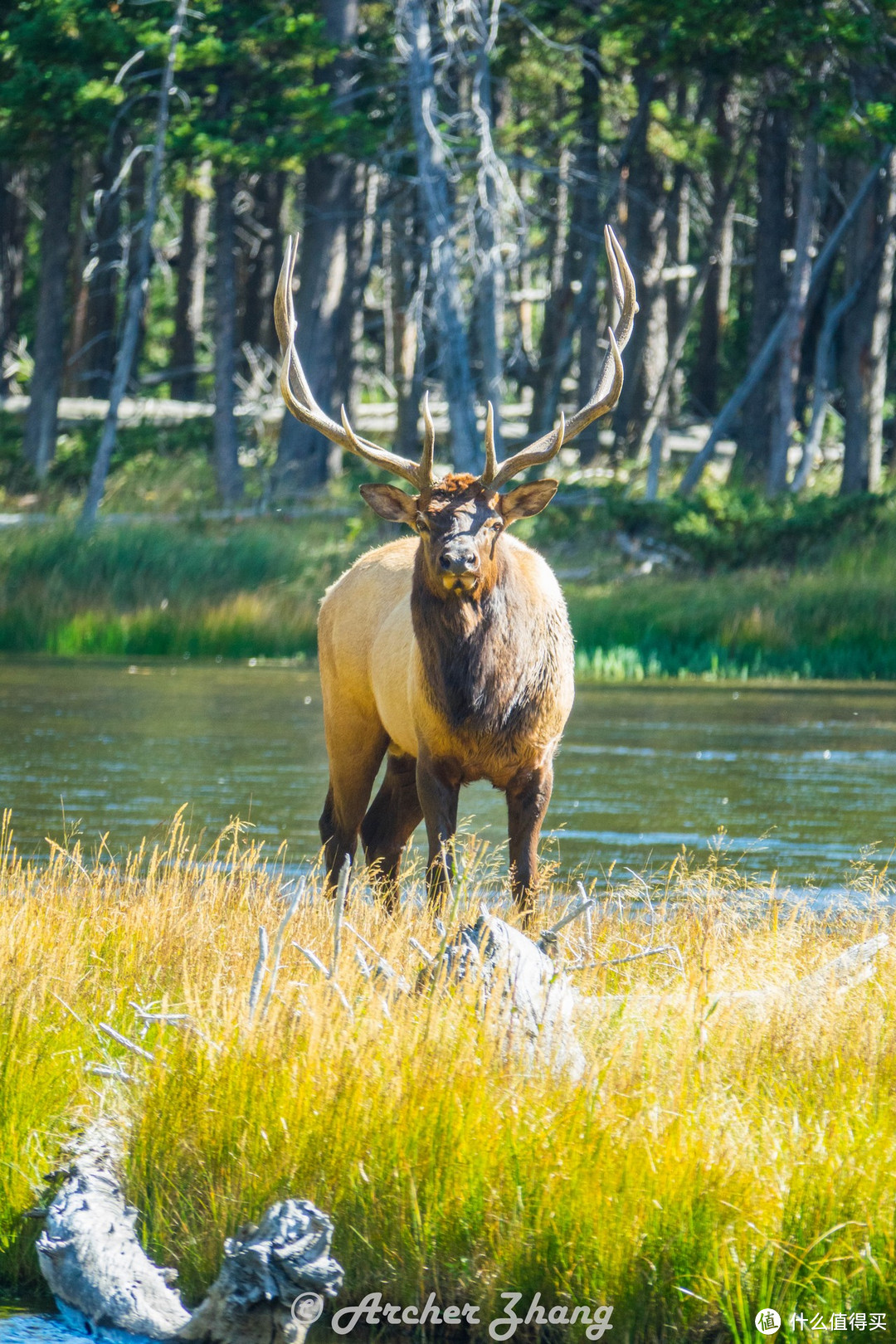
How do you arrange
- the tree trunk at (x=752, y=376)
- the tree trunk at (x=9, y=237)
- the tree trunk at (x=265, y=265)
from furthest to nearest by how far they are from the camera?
the tree trunk at (x=9, y=237) → the tree trunk at (x=265, y=265) → the tree trunk at (x=752, y=376)

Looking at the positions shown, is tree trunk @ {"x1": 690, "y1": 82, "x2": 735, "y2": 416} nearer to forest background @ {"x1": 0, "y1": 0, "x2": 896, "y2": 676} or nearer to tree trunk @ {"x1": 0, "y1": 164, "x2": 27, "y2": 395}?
forest background @ {"x1": 0, "y1": 0, "x2": 896, "y2": 676}

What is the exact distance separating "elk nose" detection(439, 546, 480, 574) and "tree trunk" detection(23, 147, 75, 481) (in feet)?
82.4

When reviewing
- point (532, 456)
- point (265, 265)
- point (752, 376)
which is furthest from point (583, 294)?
point (532, 456)

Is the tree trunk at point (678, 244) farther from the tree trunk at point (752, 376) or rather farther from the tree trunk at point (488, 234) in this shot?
the tree trunk at point (488, 234)

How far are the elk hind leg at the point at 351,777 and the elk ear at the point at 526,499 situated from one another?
1.75 metres

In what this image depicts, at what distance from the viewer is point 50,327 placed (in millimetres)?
31484

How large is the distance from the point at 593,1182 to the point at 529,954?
4.01 feet

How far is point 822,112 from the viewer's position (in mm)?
23844

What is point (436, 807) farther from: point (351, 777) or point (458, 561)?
point (351, 777)

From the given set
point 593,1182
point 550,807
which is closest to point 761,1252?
point 593,1182

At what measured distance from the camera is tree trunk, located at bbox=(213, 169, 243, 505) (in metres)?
29.3

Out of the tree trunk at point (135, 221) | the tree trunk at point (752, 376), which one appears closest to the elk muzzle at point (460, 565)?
the tree trunk at point (752, 376)

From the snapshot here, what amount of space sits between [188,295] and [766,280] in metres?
13.8

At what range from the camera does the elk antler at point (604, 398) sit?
7.48 metres
